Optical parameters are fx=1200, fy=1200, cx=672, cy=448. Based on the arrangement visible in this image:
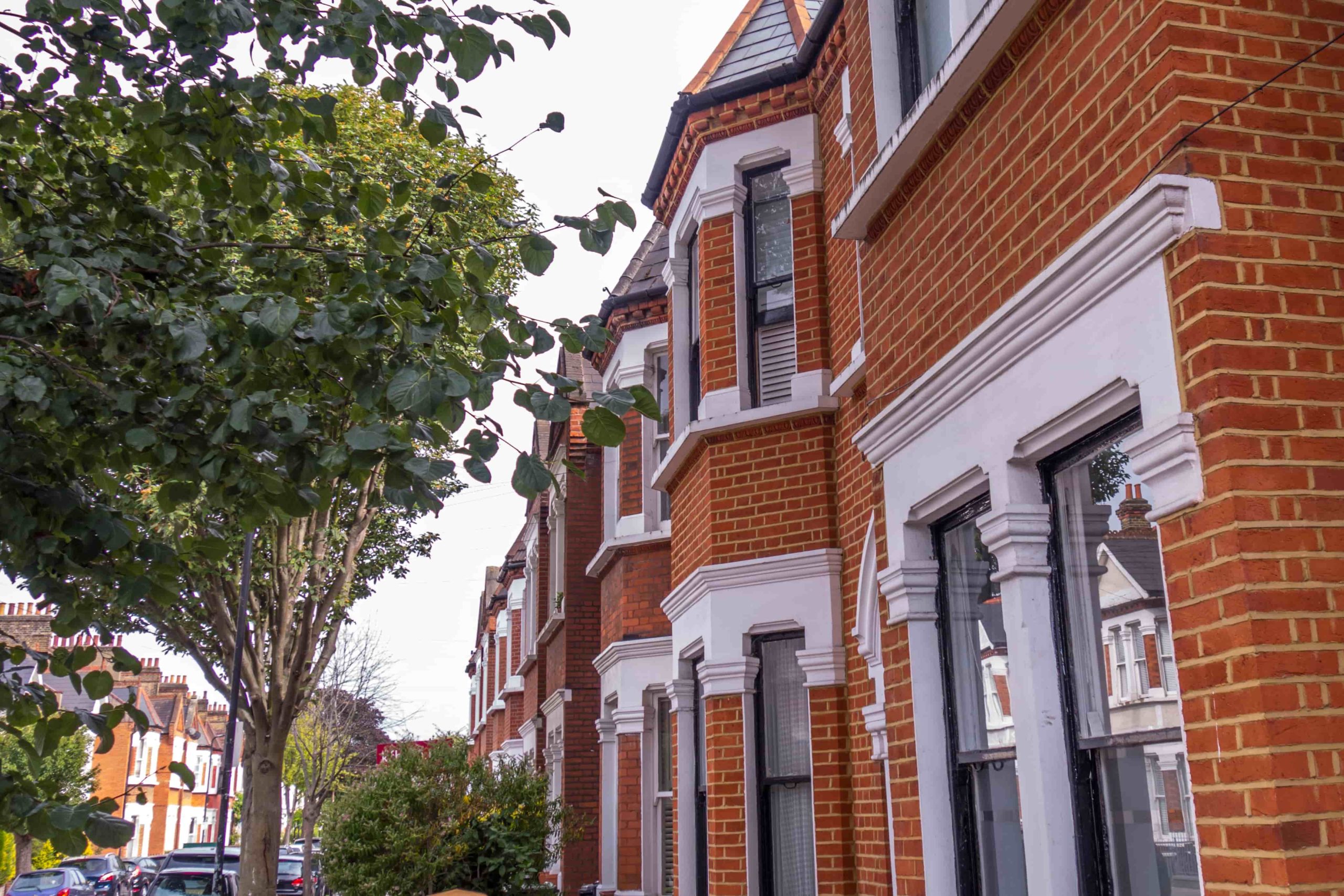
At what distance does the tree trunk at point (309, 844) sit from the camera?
23.3 m

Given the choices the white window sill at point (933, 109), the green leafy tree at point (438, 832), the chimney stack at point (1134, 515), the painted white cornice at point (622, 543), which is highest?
the white window sill at point (933, 109)

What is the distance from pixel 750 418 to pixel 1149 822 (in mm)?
5397

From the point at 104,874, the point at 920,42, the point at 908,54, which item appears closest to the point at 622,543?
the point at 908,54

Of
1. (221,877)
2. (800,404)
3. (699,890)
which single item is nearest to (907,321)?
(800,404)

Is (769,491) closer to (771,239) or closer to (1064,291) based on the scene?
(771,239)

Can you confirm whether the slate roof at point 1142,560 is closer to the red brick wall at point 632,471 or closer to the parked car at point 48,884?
the red brick wall at point 632,471

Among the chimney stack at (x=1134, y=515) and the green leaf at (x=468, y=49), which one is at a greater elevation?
the green leaf at (x=468, y=49)

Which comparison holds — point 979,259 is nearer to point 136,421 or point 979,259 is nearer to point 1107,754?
point 1107,754

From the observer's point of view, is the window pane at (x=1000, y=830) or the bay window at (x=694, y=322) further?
the bay window at (x=694, y=322)

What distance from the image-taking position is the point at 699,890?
Result: 9.74m

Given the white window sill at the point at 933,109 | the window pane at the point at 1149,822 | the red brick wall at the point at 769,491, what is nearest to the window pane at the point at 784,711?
the red brick wall at the point at 769,491

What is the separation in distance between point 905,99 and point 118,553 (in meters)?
4.29

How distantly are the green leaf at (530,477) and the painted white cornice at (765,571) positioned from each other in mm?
5139

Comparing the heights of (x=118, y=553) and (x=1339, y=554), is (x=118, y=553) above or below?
above
